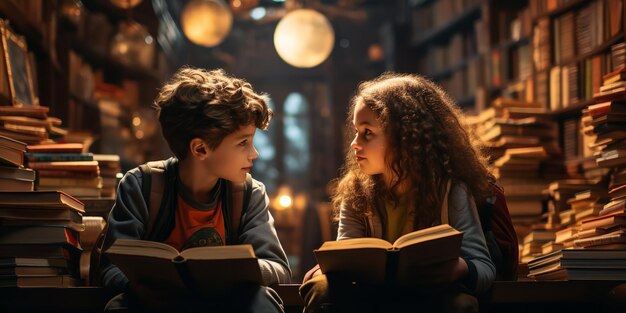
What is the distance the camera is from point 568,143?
552 centimetres

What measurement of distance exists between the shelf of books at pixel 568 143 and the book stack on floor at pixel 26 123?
2.05 m

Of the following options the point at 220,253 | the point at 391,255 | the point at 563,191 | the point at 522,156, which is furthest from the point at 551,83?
the point at 220,253

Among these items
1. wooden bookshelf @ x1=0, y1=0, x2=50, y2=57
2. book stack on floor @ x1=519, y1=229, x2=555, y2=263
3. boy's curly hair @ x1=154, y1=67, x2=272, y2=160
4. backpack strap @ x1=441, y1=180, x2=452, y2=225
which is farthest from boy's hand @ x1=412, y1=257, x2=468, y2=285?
wooden bookshelf @ x1=0, y1=0, x2=50, y2=57

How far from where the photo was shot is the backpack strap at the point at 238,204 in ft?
9.32

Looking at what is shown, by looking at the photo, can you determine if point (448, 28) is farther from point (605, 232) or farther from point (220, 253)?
point (220, 253)

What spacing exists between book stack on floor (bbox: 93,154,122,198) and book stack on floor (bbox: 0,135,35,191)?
0.79 metres

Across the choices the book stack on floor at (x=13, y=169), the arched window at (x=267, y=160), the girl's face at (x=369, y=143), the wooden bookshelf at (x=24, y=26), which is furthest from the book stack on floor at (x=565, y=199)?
the arched window at (x=267, y=160)

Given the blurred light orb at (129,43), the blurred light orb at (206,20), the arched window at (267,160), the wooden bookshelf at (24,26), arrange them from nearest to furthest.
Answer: the wooden bookshelf at (24,26)
the blurred light orb at (206,20)
the blurred light orb at (129,43)
the arched window at (267,160)

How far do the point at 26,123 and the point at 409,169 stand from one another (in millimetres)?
1665

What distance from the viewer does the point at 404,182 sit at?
9.34ft

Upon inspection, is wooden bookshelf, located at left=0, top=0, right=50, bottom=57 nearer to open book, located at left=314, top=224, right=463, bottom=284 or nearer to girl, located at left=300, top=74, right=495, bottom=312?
girl, located at left=300, top=74, right=495, bottom=312

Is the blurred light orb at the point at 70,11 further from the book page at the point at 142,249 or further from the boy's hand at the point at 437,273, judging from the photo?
the boy's hand at the point at 437,273

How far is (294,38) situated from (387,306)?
13.4 feet

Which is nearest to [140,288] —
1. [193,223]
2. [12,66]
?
[193,223]
